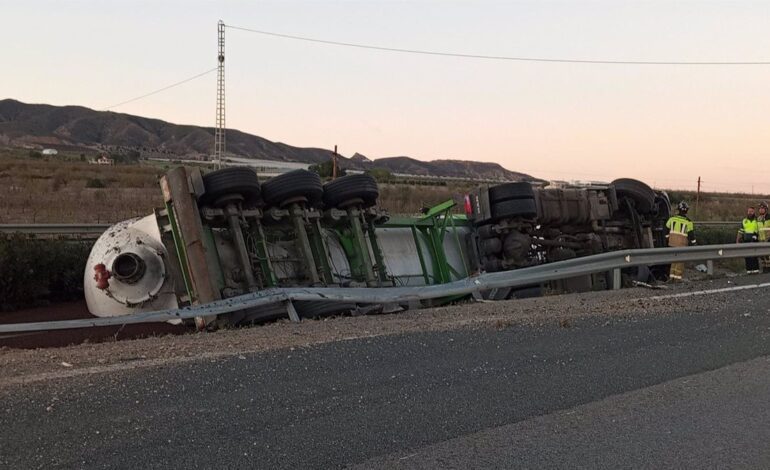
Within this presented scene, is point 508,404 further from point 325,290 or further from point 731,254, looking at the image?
point 731,254

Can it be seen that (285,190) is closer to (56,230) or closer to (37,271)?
(37,271)

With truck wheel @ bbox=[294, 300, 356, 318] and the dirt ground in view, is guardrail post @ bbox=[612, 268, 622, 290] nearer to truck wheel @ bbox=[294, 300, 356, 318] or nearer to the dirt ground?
the dirt ground

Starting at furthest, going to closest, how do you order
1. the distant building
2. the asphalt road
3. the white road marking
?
1. the distant building
2. the white road marking
3. the asphalt road

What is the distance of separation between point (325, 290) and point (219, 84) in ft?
99.4

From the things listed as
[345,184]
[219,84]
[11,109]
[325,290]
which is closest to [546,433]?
[325,290]

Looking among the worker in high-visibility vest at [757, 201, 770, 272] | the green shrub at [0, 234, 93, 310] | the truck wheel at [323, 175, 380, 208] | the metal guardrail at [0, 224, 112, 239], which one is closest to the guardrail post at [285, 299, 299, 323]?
the truck wheel at [323, 175, 380, 208]

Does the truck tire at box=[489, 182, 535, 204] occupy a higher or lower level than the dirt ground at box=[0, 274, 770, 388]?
higher

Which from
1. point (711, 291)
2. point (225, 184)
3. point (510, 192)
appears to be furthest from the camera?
point (510, 192)

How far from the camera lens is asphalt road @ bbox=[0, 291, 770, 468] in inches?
148

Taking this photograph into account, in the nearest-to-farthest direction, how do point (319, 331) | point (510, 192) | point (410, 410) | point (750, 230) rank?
point (410, 410) < point (319, 331) < point (510, 192) < point (750, 230)

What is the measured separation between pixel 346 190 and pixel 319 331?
3.22 m

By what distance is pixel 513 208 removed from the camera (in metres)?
11.6

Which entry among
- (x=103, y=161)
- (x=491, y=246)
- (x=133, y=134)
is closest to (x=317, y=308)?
(x=491, y=246)

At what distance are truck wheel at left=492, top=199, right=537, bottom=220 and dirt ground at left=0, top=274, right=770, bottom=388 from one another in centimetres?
175
